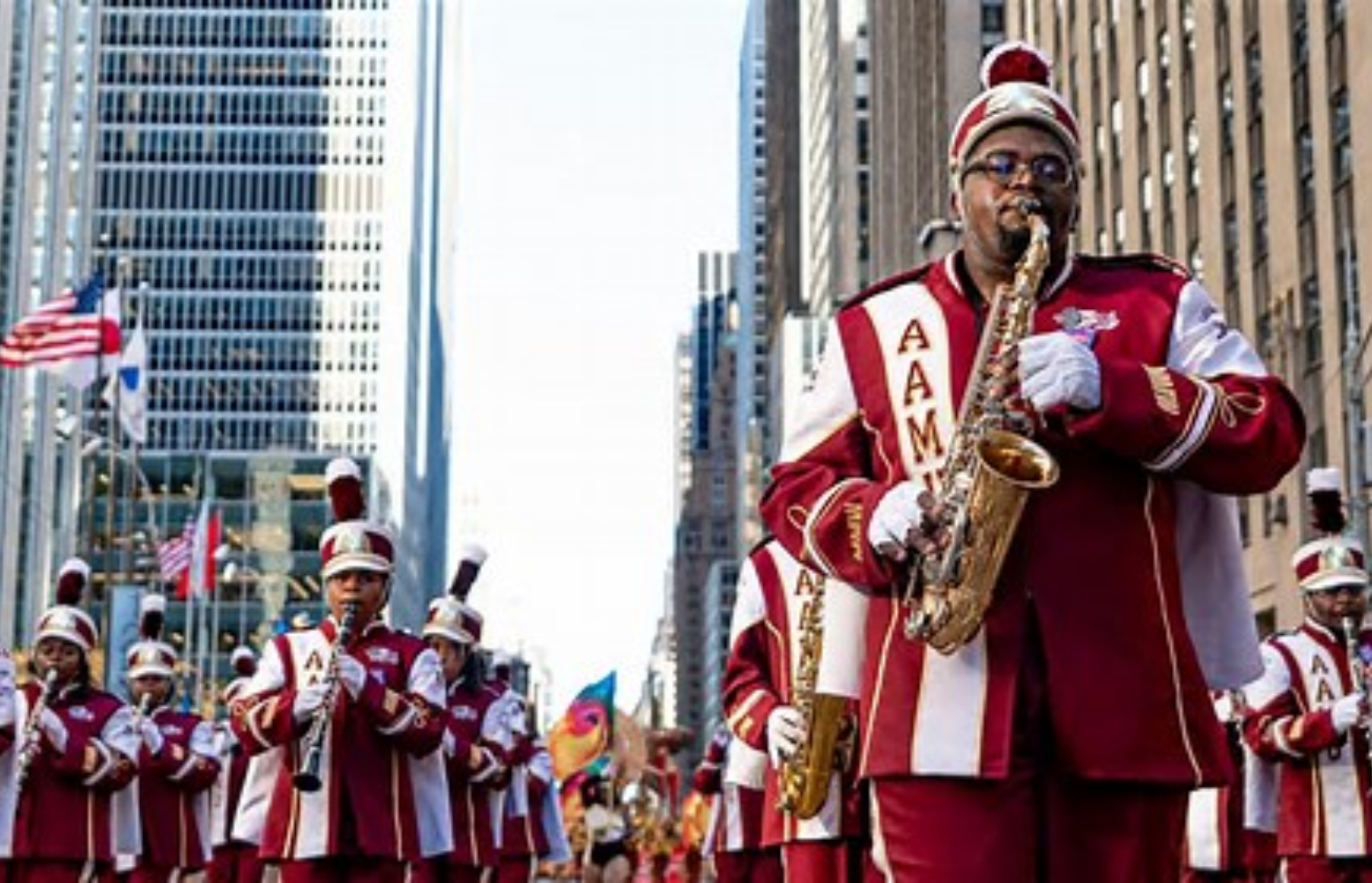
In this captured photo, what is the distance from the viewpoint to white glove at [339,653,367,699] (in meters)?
10.6

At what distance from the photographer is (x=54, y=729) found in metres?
13.0

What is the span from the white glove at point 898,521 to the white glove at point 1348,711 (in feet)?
22.0

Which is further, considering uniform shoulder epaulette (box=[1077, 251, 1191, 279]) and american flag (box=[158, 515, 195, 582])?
american flag (box=[158, 515, 195, 582])

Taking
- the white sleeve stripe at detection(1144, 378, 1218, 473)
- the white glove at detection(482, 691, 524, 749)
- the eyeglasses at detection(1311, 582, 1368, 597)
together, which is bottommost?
the white glove at detection(482, 691, 524, 749)

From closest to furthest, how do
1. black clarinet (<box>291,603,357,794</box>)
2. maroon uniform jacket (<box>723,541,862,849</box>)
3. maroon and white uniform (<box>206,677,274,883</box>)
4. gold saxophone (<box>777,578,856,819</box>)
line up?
gold saxophone (<box>777,578,856,819</box>) → maroon uniform jacket (<box>723,541,862,849</box>) → black clarinet (<box>291,603,357,794</box>) → maroon and white uniform (<box>206,677,274,883</box>)

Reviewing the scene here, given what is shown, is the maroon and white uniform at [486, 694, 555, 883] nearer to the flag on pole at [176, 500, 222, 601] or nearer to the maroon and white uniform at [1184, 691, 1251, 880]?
the maroon and white uniform at [1184, 691, 1251, 880]

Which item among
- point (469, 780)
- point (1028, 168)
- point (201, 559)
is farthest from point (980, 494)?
point (201, 559)

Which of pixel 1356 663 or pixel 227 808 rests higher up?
pixel 1356 663

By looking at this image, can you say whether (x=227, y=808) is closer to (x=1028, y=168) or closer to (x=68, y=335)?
(x=1028, y=168)

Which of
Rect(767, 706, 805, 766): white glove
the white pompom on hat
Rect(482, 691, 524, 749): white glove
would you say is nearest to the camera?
the white pompom on hat

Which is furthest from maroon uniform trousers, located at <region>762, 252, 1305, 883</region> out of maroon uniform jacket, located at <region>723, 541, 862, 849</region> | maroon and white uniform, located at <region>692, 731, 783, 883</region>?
maroon and white uniform, located at <region>692, 731, 783, 883</region>

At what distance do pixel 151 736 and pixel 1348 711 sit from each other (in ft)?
30.9

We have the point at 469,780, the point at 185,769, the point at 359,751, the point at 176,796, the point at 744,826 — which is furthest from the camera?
the point at 176,796

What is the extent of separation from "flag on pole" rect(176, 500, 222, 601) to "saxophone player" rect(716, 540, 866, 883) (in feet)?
132
